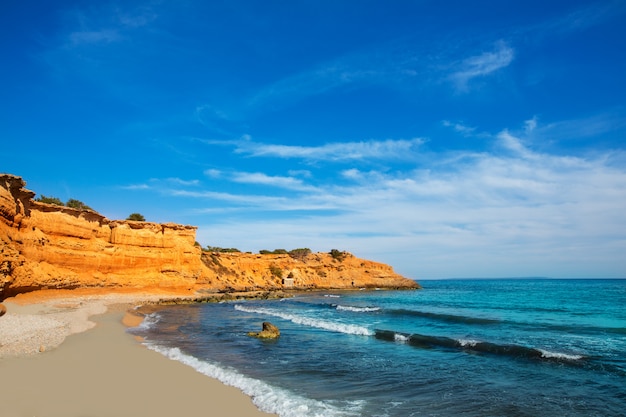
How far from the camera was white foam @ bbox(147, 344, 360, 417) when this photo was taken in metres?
9.10

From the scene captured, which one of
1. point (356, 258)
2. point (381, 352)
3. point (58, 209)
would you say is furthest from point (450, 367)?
point (356, 258)

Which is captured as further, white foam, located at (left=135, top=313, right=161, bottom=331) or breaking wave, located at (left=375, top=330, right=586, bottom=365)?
white foam, located at (left=135, top=313, right=161, bottom=331)

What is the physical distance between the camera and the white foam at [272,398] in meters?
9.10

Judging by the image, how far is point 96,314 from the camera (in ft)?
86.4

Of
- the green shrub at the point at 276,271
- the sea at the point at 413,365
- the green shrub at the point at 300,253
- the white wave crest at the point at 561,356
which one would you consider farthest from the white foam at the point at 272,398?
the green shrub at the point at 300,253

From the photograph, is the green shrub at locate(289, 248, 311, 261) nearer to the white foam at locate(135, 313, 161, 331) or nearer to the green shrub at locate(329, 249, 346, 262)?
the green shrub at locate(329, 249, 346, 262)

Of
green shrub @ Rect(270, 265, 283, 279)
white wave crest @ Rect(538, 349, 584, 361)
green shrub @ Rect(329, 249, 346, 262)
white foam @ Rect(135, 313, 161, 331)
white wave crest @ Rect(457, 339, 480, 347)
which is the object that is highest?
green shrub @ Rect(329, 249, 346, 262)

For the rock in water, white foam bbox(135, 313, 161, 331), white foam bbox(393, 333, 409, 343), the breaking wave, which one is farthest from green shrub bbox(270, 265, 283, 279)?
white foam bbox(393, 333, 409, 343)

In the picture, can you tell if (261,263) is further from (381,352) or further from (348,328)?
(381,352)

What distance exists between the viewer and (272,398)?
32.9ft

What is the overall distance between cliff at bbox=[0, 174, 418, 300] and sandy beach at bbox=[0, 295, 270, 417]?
8995 mm

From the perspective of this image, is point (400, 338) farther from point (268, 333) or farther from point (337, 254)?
point (337, 254)

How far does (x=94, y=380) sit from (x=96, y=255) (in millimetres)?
32151

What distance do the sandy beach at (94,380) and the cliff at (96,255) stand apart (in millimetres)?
8995
